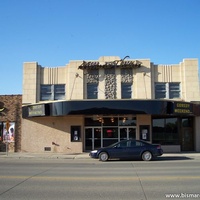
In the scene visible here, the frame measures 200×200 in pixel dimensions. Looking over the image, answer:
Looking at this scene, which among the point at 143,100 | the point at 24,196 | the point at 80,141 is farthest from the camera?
the point at 80,141

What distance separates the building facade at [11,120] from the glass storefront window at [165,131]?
1204 cm

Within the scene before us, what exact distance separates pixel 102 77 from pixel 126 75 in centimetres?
209

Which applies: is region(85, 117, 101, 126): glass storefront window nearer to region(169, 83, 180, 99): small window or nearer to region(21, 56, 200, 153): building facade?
region(21, 56, 200, 153): building facade

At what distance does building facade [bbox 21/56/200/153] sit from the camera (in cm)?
2705

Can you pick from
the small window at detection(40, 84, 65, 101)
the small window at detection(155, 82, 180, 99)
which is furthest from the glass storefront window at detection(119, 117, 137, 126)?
the small window at detection(40, 84, 65, 101)

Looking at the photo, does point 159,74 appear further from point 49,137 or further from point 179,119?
point 49,137

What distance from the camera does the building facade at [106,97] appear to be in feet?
88.7

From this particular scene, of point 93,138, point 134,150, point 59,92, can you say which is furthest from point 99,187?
point 59,92

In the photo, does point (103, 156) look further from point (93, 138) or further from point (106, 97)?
point (106, 97)

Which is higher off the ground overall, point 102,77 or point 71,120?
point 102,77

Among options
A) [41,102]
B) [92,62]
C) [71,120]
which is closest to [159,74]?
[92,62]

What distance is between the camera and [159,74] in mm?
27406

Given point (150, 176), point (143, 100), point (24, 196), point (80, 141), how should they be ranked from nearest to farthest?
point (24, 196), point (150, 176), point (143, 100), point (80, 141)

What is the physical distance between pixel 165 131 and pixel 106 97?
600 centimetres
